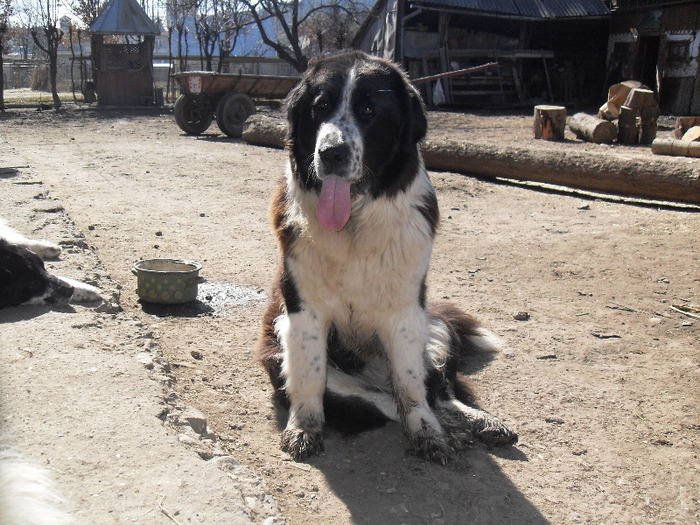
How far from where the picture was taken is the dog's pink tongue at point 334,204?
2.89 metres

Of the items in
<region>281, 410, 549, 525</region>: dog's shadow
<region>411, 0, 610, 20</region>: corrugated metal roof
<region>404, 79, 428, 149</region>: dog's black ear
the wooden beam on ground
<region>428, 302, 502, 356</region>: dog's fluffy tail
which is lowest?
<region>281, 410, 549, 525</region>: dog's shadow

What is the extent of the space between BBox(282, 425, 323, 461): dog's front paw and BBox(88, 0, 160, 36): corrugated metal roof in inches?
939

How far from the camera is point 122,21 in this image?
24.5 meters

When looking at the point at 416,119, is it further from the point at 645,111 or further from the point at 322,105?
the point at 645,111

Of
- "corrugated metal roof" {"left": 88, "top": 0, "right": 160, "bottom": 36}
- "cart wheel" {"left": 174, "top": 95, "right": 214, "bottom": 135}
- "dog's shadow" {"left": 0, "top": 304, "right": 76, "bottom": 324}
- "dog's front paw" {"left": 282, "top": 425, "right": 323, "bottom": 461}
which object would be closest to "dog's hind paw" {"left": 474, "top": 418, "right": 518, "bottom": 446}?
"dog's front paw" {"left": 282, "top": 425, "right": 323, "bottom": 461}

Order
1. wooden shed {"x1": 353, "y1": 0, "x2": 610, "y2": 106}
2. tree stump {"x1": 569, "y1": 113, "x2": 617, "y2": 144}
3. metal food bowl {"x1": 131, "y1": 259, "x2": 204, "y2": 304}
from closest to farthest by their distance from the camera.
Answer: metal food bowl {"x1": 131, "y1": 259, "x2": 204, "y2": 304}
tree stump {"x1": 569, "y1": 113, "x2": 617, "y2": 144}
wooden shed {"x1": 353, "y1": 0, "x2": 610, "y2": 106}

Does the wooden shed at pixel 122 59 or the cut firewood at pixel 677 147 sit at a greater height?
the wooden shed at pixel 122 59

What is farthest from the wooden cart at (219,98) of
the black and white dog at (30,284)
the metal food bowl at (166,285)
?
the black and white dog at (30,284)

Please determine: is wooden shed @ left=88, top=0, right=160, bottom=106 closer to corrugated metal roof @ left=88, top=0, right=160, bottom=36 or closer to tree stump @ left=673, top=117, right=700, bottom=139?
corrugated metal roof @ left=88, top=0, right=160, bottom=36

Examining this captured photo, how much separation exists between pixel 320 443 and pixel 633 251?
4255 mm

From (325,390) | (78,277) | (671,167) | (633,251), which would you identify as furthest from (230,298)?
(671,167)

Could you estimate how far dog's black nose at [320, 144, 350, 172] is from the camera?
9.10 ft

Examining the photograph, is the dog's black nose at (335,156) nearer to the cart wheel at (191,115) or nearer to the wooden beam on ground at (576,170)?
the wooden beam on ground at (576,170)

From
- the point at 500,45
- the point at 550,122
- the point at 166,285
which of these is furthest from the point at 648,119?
the point at 500,45
